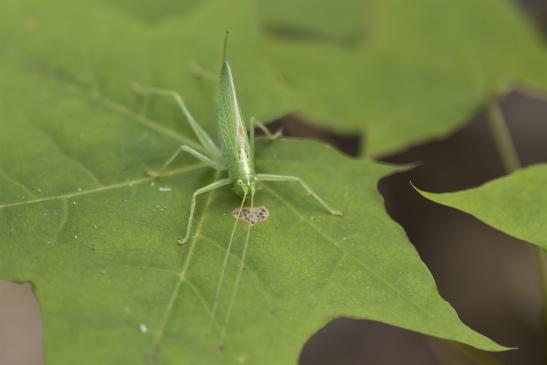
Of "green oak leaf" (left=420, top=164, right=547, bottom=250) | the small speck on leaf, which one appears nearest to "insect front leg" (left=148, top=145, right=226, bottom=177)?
the small speck on leaf

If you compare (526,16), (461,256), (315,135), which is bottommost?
(461,256)

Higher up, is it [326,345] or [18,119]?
[18,119]

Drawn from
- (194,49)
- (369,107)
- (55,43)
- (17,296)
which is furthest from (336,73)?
(17,296)

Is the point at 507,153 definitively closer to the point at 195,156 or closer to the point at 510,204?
the point at 510,204

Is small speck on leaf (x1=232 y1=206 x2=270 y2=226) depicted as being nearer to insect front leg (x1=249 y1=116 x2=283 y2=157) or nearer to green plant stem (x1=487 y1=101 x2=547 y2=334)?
insect front leg (x1=249 y1=116 x2=283 y2=157)

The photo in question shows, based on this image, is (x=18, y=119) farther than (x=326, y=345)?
No

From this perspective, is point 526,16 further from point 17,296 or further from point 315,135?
point 17,296

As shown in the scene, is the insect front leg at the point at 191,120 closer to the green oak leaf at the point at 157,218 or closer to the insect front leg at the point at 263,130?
the green oak leaf at the point at 157,218
